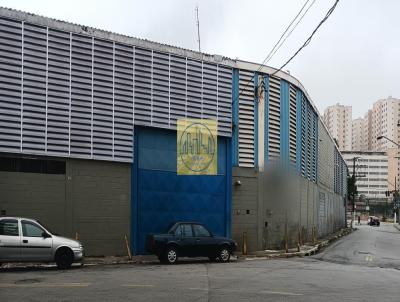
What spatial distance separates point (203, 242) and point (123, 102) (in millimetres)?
6122

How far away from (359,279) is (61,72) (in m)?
12.0

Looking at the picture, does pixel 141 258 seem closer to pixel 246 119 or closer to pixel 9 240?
pixel 9 240

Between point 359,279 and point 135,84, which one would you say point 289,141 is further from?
point 359,279

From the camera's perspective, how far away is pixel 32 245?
15633mm

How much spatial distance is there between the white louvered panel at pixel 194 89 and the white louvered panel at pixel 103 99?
366cm

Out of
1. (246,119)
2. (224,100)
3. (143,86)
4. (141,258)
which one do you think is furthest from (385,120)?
(141,258)

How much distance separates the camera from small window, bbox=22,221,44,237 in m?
15.7

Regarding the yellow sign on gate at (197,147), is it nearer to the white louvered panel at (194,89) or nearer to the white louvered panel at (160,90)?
the white louvered panel at (194,89)

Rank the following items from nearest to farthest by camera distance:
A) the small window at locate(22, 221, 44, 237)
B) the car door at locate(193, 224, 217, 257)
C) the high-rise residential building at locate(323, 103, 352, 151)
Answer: the small window at locate(22, 221, 44, 237) < the car door at locate(193, 224, 217, 257) < the high-rise residential building at locate(323, 103, 352, 151)

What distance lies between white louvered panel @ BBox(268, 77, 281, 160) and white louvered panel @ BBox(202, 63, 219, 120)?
139 inches

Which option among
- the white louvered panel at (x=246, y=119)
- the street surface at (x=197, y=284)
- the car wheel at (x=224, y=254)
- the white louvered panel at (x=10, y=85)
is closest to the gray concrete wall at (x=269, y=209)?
the white louvered panel at (x=246, y=119)

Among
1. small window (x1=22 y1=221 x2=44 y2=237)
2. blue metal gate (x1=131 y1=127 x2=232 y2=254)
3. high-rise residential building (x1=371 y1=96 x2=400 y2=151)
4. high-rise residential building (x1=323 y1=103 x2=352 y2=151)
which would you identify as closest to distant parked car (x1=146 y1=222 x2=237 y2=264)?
blue metal gate (x1=131 y1=127 x2=232 y2=254)

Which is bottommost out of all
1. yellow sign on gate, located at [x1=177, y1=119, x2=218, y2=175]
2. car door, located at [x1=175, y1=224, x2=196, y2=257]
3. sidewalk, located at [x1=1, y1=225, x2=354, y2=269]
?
sidewalk, located at [x1=1, y1=225, x2=354, y2=269]

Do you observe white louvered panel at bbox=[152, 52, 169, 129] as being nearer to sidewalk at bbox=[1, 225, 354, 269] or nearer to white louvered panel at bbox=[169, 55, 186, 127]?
white louvered panel at bbox=[169, 55, 186, 127]
